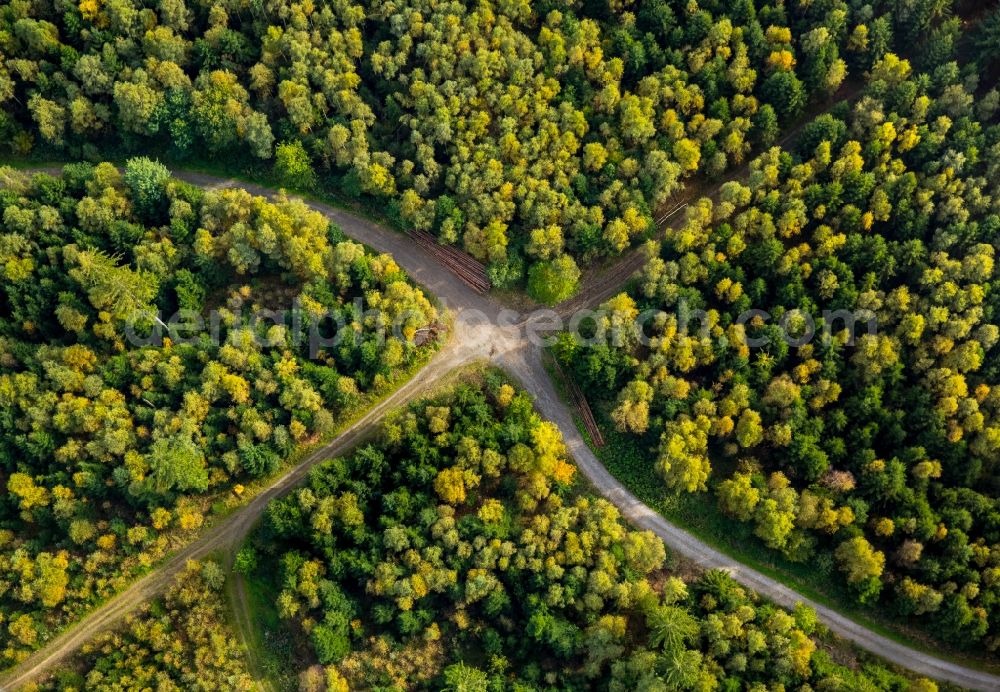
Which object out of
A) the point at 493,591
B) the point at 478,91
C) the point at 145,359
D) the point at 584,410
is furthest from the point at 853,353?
the point at 145,359

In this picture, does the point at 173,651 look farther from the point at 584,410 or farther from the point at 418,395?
the point at 584,410

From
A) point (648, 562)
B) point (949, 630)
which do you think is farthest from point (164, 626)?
point (949, 630)

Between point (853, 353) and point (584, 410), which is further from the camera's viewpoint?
point (584, 410)

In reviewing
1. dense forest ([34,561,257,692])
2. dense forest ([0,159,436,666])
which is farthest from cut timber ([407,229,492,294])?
dense forest ([34,561,257,692])

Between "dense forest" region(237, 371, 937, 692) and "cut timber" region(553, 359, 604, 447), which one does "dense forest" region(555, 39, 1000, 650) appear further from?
"dense forest" region(237, 371, 937, 692)

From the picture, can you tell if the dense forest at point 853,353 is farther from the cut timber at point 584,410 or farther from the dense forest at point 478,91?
the dense forest at point 478,91

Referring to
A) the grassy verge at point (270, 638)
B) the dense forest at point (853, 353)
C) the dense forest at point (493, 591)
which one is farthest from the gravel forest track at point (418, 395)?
the grassy verge at point (270, 638)
